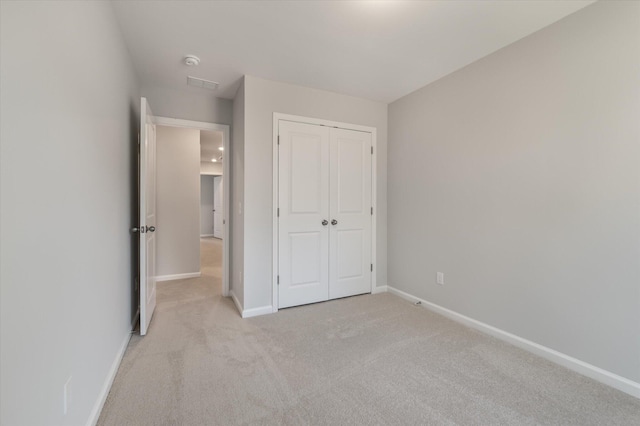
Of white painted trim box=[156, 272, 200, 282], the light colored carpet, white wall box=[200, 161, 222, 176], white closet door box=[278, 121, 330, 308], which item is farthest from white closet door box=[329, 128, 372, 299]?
white wall box=[200, 161, 222, 176]

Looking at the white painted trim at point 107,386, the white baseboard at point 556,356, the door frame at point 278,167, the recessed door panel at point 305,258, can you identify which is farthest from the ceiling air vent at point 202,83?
the white baseboard at point 556,356

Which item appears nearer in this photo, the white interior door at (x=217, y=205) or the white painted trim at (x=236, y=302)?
the white painted trim at (x=236, y=302)

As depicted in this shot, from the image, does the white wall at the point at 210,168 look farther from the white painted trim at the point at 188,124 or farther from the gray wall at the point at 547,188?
the gray wall at the point at 547,188

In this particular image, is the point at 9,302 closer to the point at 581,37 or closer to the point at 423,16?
the point at 423,16

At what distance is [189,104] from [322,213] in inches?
80.1

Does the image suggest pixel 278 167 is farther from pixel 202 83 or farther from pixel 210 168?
pixel 210 168

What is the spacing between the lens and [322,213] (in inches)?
129

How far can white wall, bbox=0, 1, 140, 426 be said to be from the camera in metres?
0.82

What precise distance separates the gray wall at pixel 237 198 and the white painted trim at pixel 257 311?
0.11m

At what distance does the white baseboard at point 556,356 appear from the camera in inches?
68.3

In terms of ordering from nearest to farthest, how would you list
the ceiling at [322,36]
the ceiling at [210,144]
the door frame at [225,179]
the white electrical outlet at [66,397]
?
the white electrical outlet at [66,397], the ceiling at [322,36], the door frame at [225,179], the ceiling at [210,144]

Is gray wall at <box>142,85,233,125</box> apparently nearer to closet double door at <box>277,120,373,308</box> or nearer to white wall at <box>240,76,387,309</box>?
white wall at <box>240,76,387,309</box>

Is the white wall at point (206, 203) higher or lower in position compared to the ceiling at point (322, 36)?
lower

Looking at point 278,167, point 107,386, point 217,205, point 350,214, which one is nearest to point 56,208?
point 107,386
